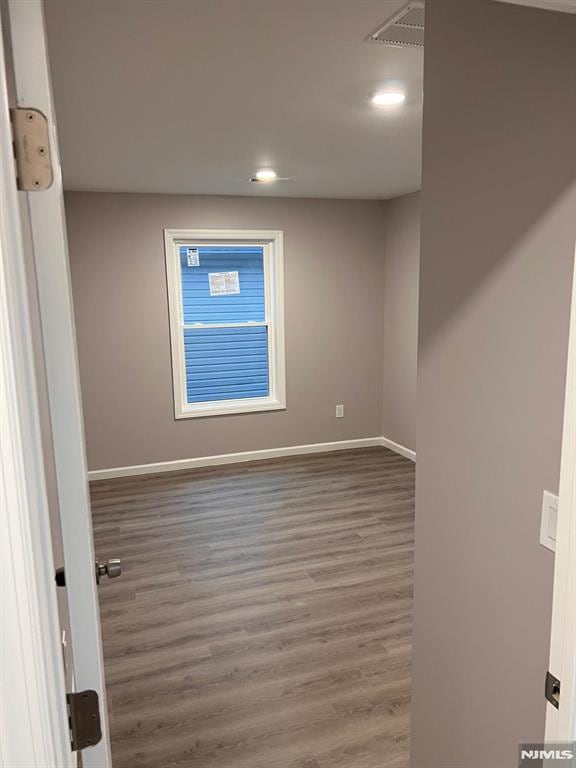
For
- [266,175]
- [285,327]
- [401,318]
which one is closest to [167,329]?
[285,327]

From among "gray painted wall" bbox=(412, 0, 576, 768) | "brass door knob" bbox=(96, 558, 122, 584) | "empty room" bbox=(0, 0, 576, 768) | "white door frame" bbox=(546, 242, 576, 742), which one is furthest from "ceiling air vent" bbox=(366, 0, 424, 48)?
"brass door knob" bbox=(96, 558, 122, 584)

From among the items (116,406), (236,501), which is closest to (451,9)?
(236,501)

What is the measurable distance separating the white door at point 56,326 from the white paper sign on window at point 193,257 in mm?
4307

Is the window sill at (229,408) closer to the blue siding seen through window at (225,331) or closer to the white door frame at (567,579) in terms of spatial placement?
the blue siding seen through window at (225,331)

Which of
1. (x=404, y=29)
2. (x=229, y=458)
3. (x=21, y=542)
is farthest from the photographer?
(x=229, y=458)

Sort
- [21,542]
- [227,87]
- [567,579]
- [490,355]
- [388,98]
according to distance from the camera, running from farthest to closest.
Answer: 1. [388,98]
2. [227,87]
3. [490,355]
4. [567,579]
5. [21,542]

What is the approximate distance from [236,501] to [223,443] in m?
0.96

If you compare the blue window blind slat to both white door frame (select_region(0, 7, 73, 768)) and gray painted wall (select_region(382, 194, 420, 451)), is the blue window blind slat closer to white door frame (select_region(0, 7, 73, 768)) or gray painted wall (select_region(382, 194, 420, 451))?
gray painted wall (select_region(382, 194, 420, 451))

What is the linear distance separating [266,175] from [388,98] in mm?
1765

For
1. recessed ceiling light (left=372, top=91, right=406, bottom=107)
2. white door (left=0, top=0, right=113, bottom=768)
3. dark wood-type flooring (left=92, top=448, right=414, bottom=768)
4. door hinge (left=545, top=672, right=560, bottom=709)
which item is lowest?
dark wood-type flooring (left=92, top=448, right=414, bottom=768)

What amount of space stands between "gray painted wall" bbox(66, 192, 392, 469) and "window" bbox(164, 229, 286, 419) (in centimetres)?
10

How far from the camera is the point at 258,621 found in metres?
2.87

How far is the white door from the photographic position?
26.9 inches

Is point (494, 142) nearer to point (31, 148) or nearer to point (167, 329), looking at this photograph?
point (31, 148)
